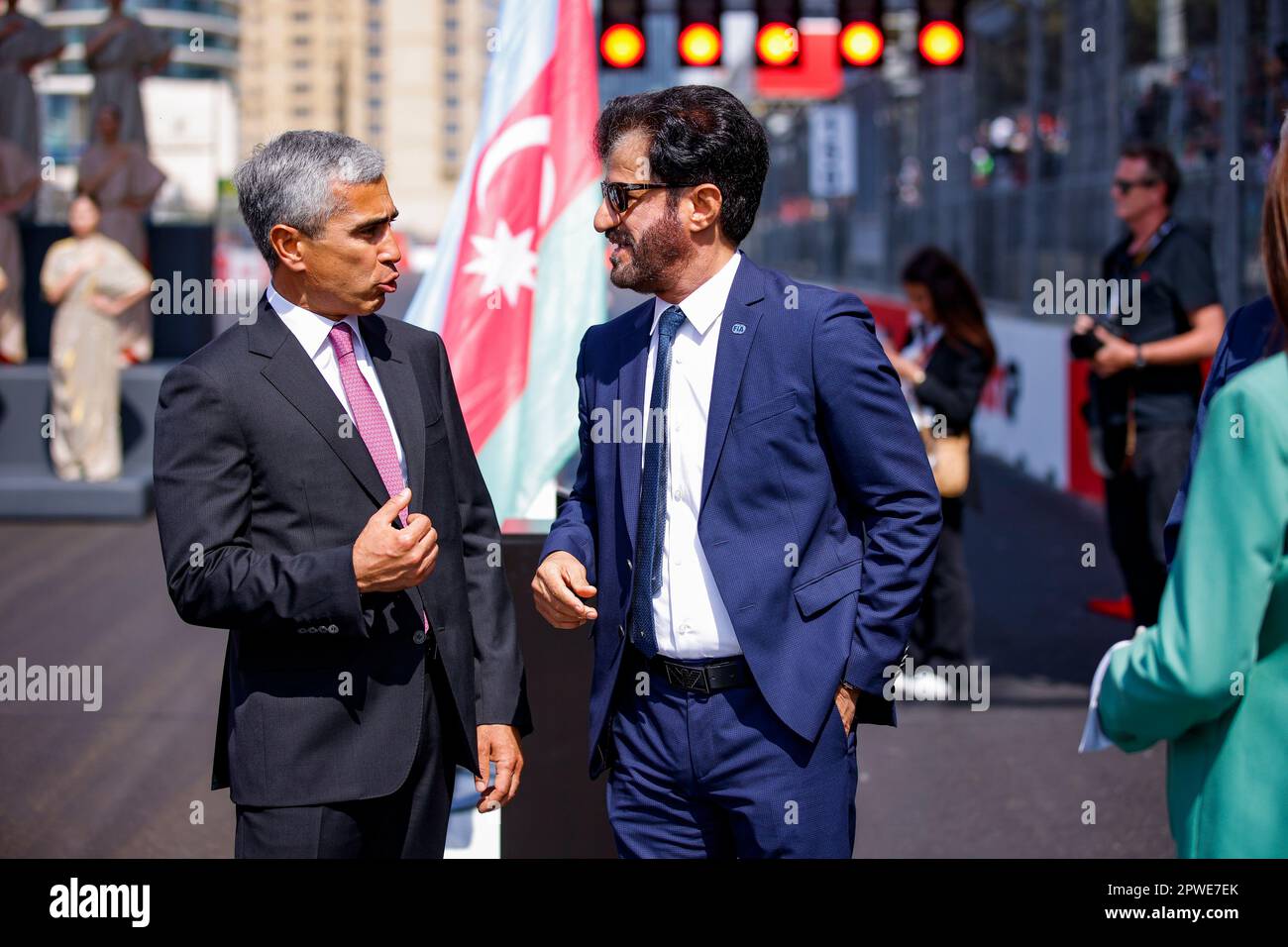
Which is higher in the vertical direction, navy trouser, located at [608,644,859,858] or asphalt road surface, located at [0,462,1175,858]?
navy trouser, located at [608,644,859,858]

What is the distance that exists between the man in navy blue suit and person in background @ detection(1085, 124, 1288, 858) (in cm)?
64

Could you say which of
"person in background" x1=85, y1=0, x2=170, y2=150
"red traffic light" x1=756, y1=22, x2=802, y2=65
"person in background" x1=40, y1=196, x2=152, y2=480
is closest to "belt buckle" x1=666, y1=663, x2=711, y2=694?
"red traffic light" x1=756, y1=22, x2=802, y2=65

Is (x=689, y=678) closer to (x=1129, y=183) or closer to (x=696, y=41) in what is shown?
(x=1129, y=183)

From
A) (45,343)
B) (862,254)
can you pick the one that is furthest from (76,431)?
(862,254)

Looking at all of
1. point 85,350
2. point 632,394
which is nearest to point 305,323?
point 632,394

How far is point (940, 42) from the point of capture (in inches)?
385

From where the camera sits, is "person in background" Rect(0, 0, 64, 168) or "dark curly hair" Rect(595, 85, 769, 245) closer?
"dark curly hair" Rect(595, 85, 769, 245)

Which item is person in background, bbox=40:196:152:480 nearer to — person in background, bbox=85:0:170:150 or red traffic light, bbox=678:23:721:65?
person in background, bbox=85:0:170:150

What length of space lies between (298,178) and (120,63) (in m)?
12.7

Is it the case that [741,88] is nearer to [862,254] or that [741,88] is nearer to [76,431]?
[862,254]

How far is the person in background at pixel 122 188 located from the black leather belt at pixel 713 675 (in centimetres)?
1130

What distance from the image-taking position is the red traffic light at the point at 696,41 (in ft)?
32.9

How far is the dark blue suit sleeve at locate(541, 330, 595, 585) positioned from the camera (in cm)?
298

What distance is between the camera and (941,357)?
671 cm
